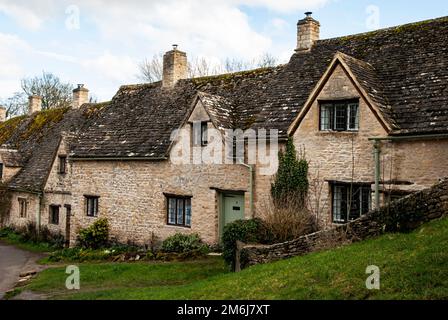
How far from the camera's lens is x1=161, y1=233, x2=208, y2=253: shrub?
19.9 m

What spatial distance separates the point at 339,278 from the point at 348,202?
22.5 ft

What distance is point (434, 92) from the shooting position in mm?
15539

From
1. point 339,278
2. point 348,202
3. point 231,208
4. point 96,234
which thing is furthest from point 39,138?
point 339,278

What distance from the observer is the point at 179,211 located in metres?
21.3

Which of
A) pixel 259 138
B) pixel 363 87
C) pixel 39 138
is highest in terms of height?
pixel 363 87

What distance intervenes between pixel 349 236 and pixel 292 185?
4.59 m

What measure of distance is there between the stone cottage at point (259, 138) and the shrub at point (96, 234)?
0.49 metres

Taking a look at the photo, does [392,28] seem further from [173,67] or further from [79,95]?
[79,95]

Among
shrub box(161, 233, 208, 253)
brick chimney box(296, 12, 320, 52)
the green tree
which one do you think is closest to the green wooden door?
Result: shrub box(161, 233, 208, 253)

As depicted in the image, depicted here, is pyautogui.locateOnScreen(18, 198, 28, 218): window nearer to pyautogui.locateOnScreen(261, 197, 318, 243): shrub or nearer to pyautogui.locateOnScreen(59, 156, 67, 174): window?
pyautogui.locateOnScreen(59, 156, 67, 174): window

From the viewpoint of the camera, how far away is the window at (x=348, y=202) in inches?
632

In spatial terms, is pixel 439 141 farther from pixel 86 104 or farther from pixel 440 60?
pixel 86 104

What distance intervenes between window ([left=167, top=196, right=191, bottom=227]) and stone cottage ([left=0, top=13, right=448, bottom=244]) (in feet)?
0.19
